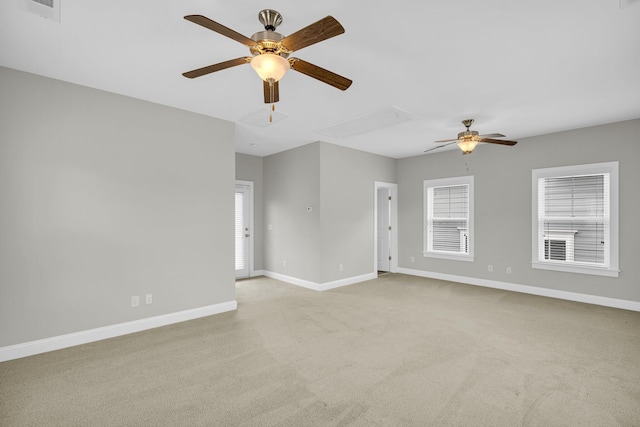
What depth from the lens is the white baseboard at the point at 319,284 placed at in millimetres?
5445

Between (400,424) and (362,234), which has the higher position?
(362,234)

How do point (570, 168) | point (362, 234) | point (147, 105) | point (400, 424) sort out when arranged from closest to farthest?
point (400, 424) → point (147, 105) → point (570, 168) → point (362, 234)

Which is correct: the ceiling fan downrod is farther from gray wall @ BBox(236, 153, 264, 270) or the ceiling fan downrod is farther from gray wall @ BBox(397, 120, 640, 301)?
gray wall @ BBox(397, 120, 640, 301)

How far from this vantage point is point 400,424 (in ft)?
6.45

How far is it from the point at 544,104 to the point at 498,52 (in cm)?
172

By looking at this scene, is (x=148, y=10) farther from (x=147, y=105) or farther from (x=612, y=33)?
(x=612, y=33)

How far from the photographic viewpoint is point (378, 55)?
2.57m

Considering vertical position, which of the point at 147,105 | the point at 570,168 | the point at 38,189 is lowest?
the point at 38,189

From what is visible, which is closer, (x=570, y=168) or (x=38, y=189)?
(x=38, y=189)

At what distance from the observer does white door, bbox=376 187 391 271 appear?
7.20 metres

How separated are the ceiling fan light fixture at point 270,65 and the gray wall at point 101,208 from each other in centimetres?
233

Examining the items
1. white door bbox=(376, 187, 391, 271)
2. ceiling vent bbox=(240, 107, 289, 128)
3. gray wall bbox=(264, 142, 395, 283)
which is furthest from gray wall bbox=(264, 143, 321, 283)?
white door bbox=(376, 187, 391, 271)

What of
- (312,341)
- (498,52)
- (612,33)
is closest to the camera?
(612,33)

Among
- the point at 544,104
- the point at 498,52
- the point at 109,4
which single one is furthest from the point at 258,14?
the point at 544,104
